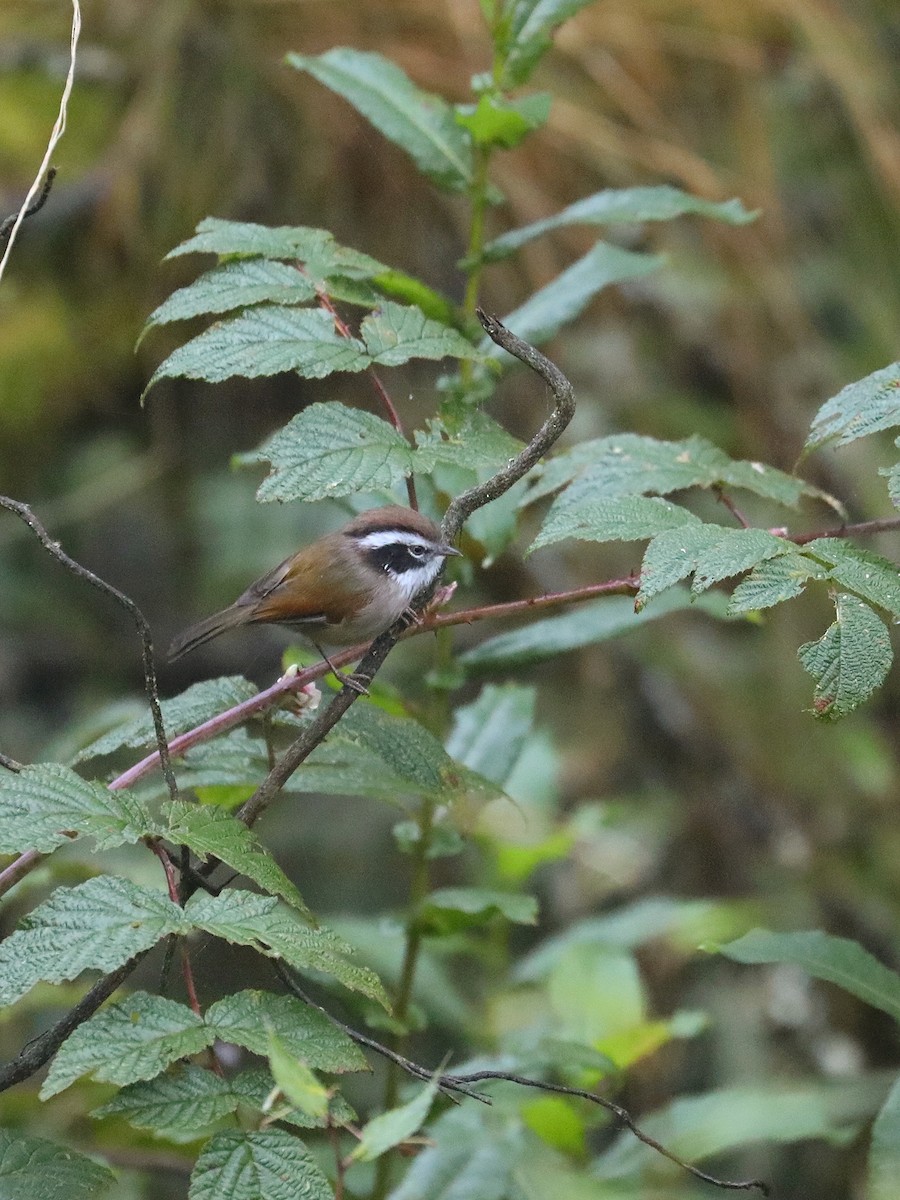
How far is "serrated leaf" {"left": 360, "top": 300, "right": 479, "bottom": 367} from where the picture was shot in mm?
1735

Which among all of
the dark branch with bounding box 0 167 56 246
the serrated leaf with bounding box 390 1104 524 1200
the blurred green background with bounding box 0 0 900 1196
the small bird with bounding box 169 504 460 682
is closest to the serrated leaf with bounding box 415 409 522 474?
the small bird with bounding box 169 504 460 682

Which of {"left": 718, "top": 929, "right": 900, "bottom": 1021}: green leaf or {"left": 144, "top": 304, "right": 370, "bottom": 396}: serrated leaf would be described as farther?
{"left": 718, "top": 929, "right": 900, "bottom": 1021}: green leaf

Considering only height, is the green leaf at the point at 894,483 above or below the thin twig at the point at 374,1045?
above

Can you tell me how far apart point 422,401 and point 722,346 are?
1.50 meters

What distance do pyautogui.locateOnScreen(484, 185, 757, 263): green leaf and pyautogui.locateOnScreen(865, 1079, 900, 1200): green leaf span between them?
152 cm

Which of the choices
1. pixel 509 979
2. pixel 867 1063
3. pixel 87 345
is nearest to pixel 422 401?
pixel 87 345

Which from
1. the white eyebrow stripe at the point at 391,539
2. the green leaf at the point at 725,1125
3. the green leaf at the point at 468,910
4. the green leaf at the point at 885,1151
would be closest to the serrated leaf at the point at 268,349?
the white eyebrow stripe at the point at 391,539

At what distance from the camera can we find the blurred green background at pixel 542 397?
15.2 feet

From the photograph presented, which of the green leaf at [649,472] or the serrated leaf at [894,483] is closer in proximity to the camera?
the serrated leaf at [894,483]

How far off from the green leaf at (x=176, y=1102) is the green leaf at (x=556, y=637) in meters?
1.17

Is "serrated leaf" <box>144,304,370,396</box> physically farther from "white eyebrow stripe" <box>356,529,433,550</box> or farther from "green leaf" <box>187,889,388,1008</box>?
"green leaf" <box>187,889,388,1008</box>

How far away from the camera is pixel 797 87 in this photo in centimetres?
589

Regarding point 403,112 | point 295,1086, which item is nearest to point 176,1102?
point 295,1086

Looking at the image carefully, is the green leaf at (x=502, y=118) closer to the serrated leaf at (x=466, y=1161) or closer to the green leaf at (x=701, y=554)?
the green leaf at (x=701, y=554)
